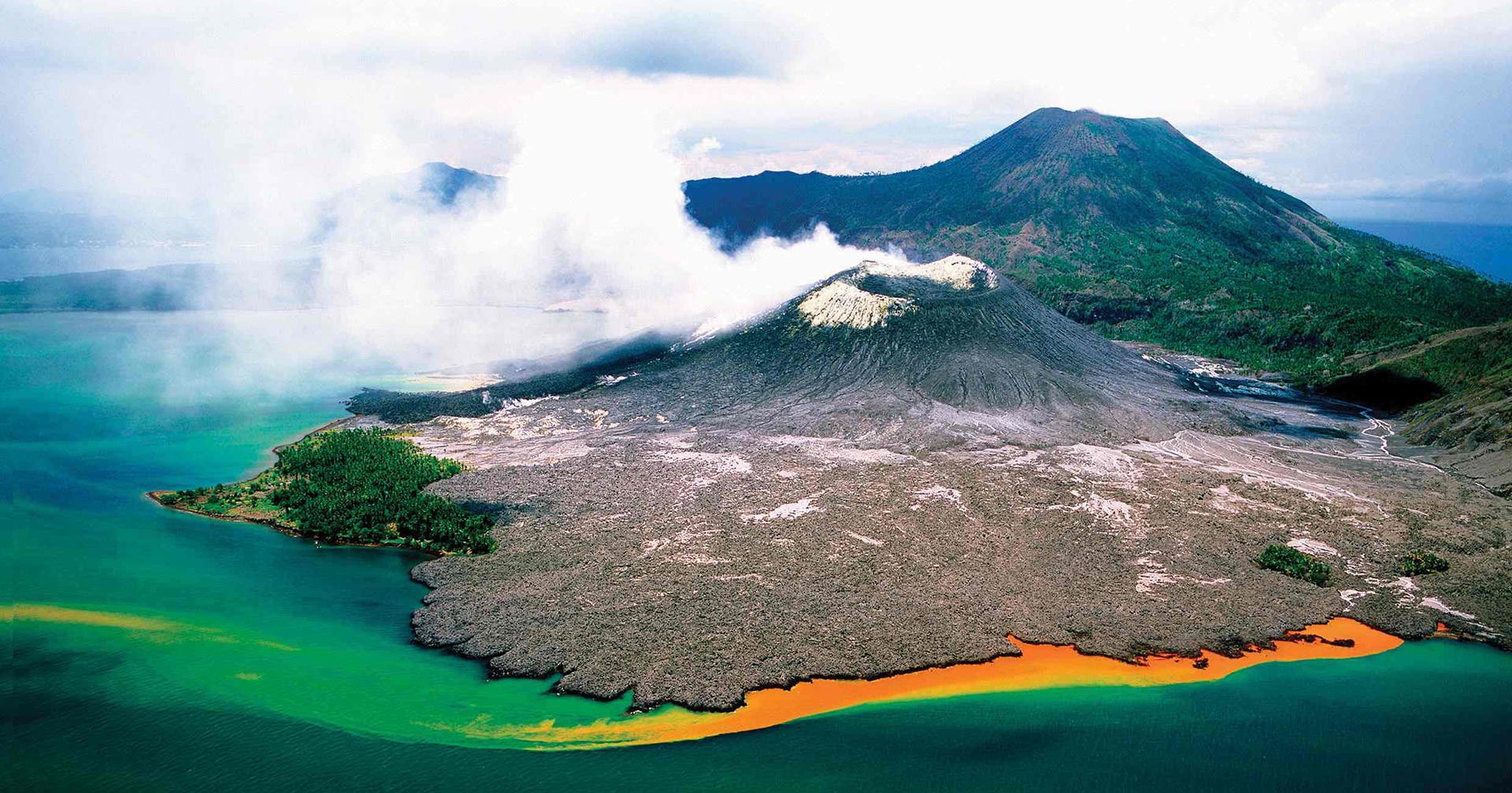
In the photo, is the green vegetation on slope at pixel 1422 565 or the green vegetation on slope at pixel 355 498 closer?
the green vegetation on slope at pixel 1422 565

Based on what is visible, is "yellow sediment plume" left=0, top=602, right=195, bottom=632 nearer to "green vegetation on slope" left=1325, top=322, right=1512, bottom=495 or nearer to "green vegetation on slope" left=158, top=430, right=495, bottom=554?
"green vegetation on slope" left=158, top=430, right=495, bottom=554

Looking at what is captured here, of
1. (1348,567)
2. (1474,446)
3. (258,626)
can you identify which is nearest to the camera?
(258,626)

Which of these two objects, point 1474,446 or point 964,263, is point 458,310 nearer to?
point 964,263

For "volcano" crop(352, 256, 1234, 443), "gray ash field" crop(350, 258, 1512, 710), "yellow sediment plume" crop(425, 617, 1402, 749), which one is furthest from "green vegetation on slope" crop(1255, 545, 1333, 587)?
"volcano" crop(352, 256, 1234, 443)

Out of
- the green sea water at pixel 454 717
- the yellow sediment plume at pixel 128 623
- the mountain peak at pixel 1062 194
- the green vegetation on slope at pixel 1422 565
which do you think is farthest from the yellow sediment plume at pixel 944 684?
the mountain peak at pixel 1062 194

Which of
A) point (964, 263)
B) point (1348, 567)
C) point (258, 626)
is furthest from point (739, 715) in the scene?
point (964, 263)

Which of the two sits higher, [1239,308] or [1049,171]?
[1049,171]

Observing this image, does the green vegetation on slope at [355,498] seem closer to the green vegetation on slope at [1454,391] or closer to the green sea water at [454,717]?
the green sea water at [454,717]
